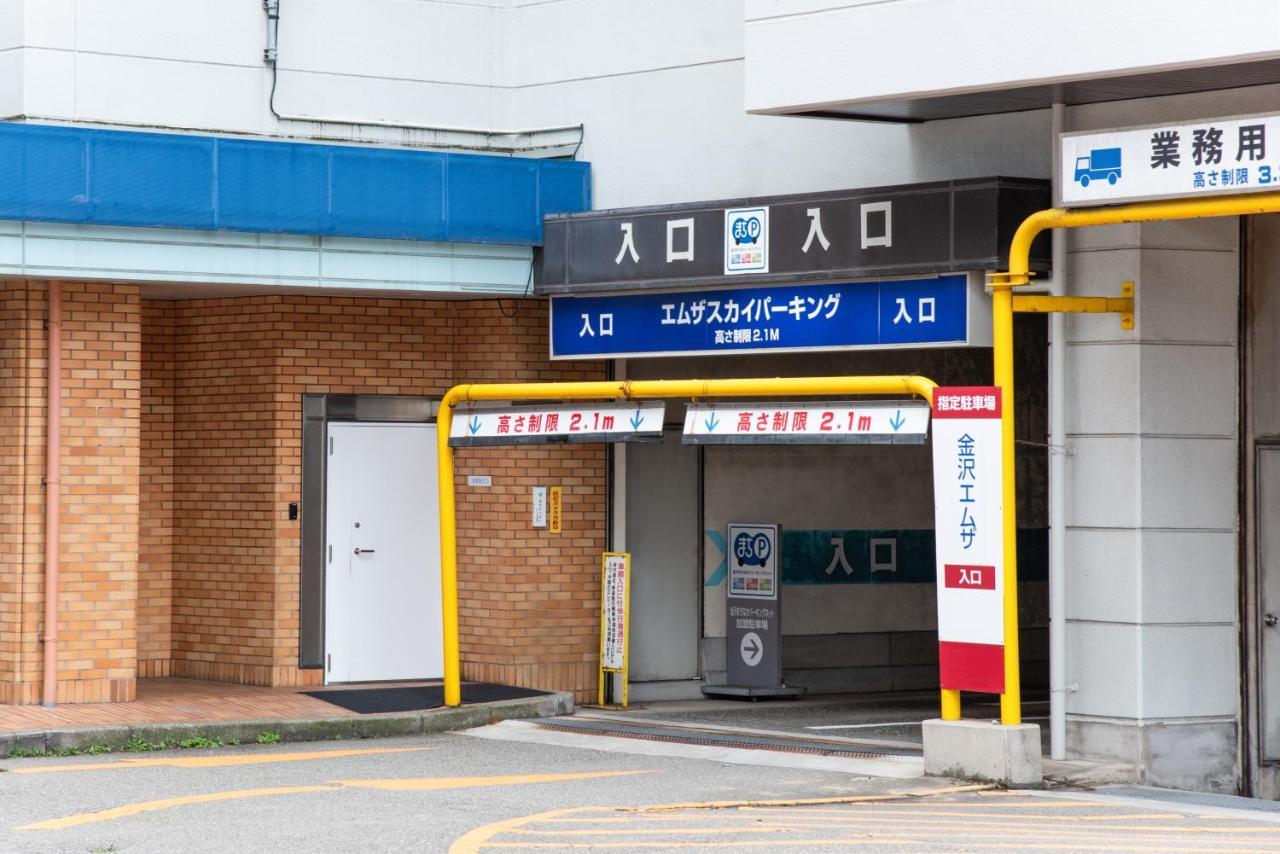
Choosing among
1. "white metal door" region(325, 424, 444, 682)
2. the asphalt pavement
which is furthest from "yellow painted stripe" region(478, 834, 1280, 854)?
"white metal door" region(325, 424, 444, 682)

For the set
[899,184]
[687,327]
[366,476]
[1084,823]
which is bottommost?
[1084,823]

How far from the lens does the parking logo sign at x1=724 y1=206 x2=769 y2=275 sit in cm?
1439

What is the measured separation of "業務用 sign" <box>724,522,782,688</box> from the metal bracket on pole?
5012 millimetres

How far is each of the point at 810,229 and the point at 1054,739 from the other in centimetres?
398

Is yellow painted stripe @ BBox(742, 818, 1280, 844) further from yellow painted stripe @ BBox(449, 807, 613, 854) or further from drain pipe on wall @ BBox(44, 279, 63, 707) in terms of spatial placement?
drain pipe on wall @ BBox(44, 279, 63, 707)

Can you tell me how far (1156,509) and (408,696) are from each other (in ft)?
20.3

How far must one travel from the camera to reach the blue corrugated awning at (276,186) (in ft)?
45.8

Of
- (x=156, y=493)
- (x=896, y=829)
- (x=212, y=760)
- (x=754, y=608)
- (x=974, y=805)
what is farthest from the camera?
(x=754, y=608)

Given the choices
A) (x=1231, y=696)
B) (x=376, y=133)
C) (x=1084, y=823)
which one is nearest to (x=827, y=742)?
(x=1231, y=696)

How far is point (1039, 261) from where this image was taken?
13.1 m

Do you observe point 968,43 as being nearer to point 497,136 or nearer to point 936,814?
point 936,814

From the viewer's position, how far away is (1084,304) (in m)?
12.9

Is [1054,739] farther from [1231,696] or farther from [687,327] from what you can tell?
[687,327]

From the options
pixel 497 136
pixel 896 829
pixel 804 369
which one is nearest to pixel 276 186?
pixel 497 136
